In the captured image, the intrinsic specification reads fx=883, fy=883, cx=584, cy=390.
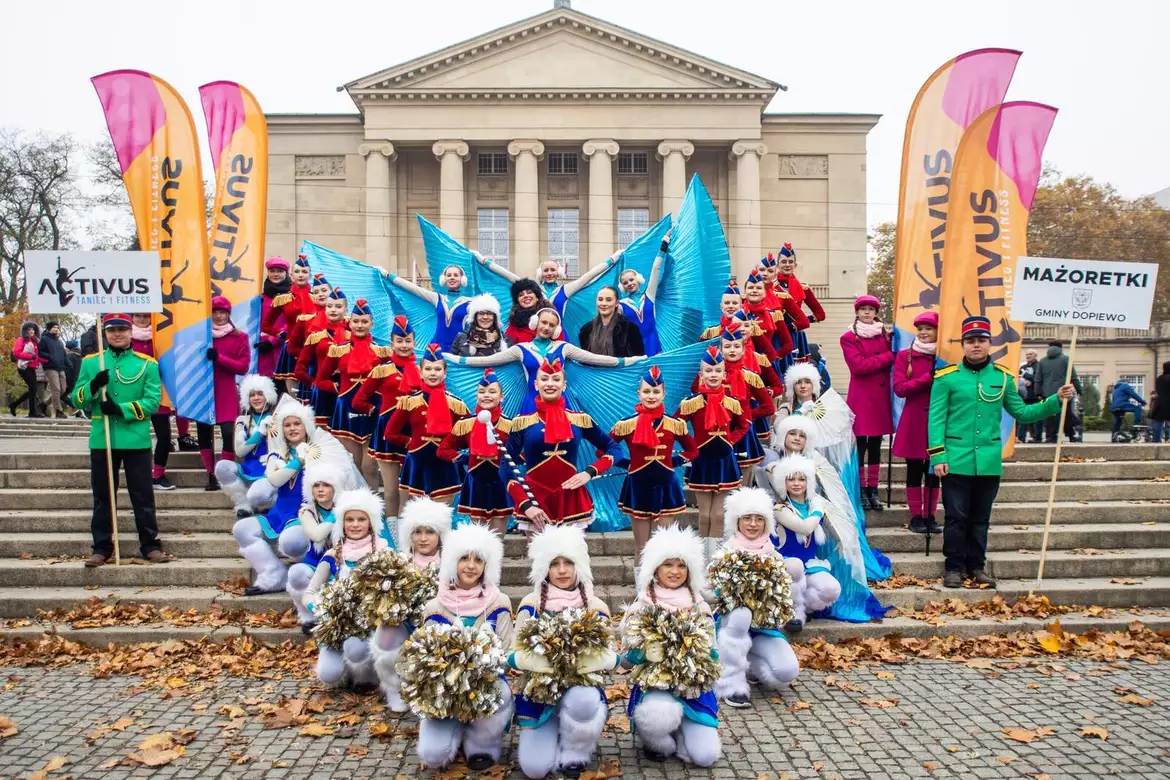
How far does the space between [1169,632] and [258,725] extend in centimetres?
681

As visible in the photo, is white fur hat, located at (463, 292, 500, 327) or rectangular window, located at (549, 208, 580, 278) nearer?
white fur hat, located at (463, 292, 500, 327)

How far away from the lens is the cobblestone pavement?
4.77m

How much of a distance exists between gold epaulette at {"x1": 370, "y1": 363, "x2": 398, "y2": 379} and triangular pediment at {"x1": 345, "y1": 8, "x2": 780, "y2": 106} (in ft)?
114

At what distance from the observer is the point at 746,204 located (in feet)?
132

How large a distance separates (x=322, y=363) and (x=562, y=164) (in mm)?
36067

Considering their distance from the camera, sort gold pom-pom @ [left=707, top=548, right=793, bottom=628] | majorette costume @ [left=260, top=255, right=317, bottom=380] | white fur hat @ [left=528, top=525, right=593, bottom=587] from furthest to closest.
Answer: majorette costume @ [left=260, top=255, right=317, bottom=380], gold pom-pom @ [left=707, top=548, right=793, bottom=628], white fur hat @ [left=528, top=525, right=593, bottom=587]

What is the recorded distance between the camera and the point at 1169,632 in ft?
23.0

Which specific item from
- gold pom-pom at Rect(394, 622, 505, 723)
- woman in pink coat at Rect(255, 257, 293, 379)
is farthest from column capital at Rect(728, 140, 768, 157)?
gold pom-pom at Rect(394, 622, 505, 723)

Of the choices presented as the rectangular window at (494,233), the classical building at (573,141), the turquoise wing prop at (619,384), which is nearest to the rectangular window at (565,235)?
the classical building at (573,141)

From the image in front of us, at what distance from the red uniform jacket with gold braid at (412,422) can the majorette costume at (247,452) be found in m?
1.12

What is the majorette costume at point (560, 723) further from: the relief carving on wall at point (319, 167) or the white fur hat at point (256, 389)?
the relief carving on wall at point (319, 167)

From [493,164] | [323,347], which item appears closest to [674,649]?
[323,347]

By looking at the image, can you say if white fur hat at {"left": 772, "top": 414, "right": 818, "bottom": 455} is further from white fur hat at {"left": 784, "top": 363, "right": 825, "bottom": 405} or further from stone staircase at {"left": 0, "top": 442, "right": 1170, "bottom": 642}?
stone staircase at {"left": 0, "top": 442, "right": 1170, "bottom": 642}

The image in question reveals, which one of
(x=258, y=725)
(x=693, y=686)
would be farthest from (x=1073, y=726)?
(x=258, y=725)
